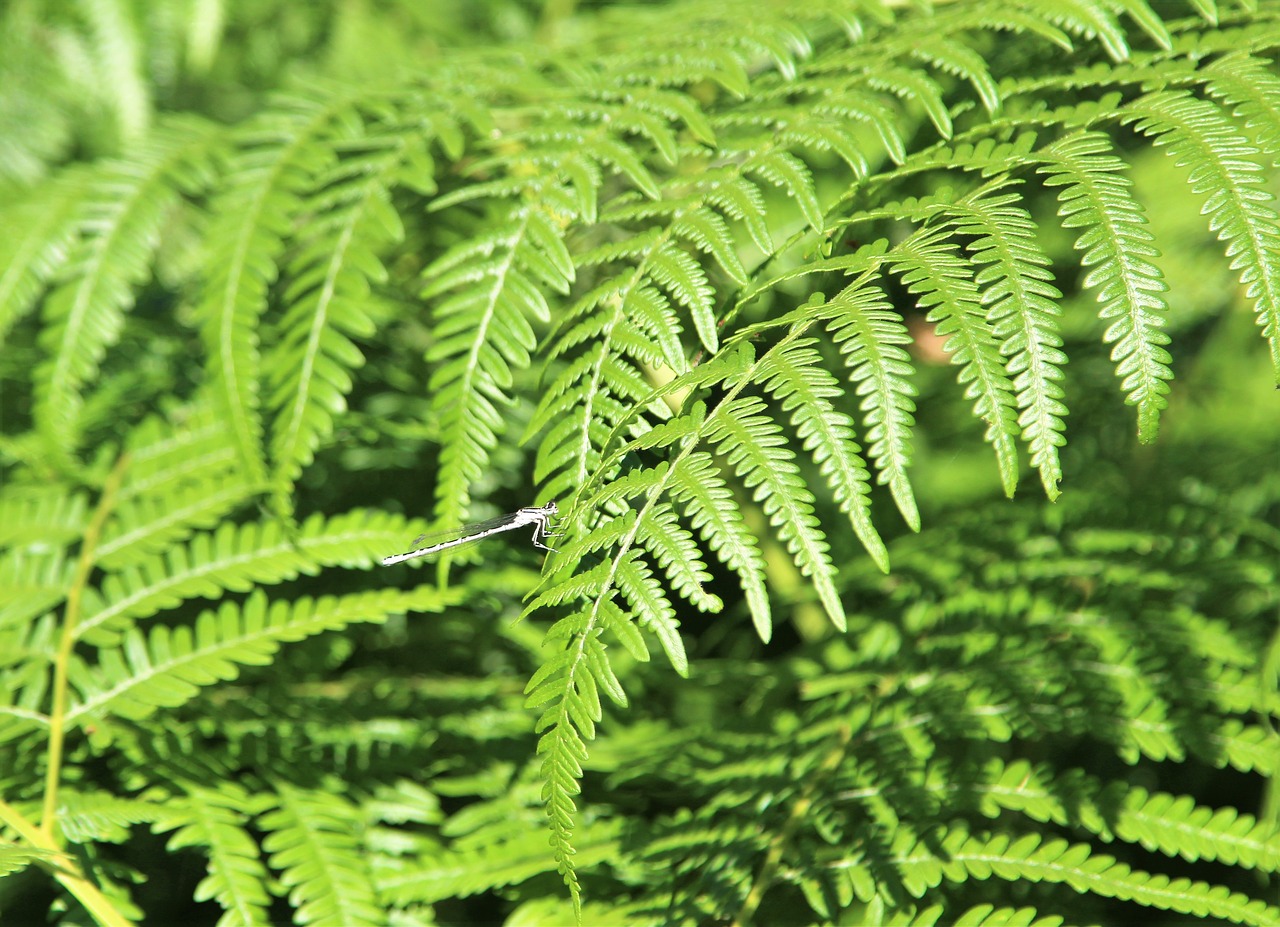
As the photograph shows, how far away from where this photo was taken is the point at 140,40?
2475 millimetres

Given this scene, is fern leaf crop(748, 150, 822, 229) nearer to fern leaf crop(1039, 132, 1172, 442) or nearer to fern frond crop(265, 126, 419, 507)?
fern leaf crop(1039, 132, 1172, 442)

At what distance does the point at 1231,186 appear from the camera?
1094 mm

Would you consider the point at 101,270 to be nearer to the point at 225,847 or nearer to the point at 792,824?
the point at 225,847

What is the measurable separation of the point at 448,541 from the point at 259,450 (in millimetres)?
323

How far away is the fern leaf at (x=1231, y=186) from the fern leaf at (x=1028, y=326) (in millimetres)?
182

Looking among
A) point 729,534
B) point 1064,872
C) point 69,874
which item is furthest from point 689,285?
point 69,874

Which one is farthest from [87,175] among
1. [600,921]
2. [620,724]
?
[600,921]

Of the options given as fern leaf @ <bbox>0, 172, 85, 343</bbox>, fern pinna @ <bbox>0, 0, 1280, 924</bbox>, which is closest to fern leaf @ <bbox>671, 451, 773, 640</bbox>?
fern pinna @ <bbox>0, 0, 1280, 924</bbox>

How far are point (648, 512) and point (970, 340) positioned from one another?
1.24 ft

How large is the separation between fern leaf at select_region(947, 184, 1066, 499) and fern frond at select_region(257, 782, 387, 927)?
1047mm

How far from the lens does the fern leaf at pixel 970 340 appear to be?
1.01 metres

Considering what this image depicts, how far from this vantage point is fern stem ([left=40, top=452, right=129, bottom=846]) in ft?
4.42

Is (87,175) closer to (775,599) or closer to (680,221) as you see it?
(680,221)

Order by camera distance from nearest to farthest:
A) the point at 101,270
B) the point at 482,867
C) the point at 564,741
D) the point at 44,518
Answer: the point at 564,741, the point at 482,867, the point at 101,270, the point at 44,518
